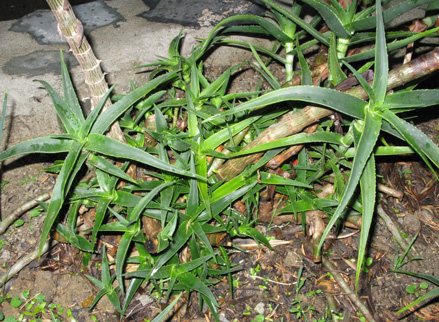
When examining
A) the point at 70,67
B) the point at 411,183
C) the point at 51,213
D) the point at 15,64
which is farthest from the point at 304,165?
the point at 15,64

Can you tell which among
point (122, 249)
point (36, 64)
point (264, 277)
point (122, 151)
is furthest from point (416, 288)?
point (36, 64)

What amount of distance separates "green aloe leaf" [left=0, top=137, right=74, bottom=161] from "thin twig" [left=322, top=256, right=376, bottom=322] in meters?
1.11

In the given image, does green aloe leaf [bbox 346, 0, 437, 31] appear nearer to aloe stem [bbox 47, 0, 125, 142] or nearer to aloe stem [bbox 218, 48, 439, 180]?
aloe stem [bbox 218, 48, 439, 180]

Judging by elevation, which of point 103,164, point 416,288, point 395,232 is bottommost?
point 416,288

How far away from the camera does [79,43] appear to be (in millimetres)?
1083

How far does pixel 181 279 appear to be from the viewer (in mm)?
1366

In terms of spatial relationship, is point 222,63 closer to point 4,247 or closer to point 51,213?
point 51,213

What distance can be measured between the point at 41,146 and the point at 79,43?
337 mm

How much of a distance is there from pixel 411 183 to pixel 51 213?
165cm

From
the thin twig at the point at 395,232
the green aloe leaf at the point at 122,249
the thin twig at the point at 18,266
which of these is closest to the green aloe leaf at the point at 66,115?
the green aloe leaf at the point at 122,249

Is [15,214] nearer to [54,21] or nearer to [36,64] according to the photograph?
[36,64]

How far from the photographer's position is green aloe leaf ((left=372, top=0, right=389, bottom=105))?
A: 0.91 m

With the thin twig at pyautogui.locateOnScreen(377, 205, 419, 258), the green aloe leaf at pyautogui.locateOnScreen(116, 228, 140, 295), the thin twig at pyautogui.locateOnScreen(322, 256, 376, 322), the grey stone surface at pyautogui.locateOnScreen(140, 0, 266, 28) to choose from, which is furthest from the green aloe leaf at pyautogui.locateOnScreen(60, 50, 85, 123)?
the thin twig at pyautogui.locateOnScreen(377, 205, 419, 258)

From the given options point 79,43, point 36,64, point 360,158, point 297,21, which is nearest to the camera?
point 360,158
